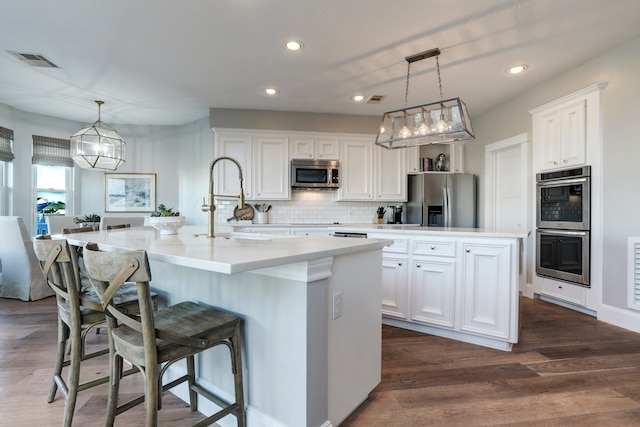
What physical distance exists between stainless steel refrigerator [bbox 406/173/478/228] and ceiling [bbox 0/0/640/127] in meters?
1.19

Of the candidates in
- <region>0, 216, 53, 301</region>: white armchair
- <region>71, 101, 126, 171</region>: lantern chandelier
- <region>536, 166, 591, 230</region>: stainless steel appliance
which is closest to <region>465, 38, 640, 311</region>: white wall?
<region>536, 166, 591, 230</region>: stainless steel appliance

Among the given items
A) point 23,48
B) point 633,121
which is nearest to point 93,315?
→ point 23,48

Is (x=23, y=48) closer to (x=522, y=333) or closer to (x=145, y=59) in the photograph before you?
(x=145, y=59)

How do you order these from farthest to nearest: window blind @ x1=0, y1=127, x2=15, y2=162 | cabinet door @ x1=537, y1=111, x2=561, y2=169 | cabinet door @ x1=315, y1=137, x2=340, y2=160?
cabinet door @ x1=315, y1=137, x2=340, y2=160 < window blind @ x1=0, y1=127, x2=15, y2=162 < cabinet door @ x1=537, y1=111, x2=561, y2=169

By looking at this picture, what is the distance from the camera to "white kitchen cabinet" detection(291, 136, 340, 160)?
5082mm

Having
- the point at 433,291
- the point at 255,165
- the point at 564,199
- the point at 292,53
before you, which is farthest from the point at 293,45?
the point at 564,199

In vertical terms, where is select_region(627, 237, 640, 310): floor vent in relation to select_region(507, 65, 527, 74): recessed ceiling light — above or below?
below

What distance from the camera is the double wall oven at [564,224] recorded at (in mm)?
3393

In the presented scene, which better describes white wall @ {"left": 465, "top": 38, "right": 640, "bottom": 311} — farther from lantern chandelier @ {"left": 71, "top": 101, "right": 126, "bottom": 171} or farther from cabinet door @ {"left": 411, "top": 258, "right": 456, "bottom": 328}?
lantern chandelier @ {"left": 71, "top": 101, "right": 126, "bottom": 171}

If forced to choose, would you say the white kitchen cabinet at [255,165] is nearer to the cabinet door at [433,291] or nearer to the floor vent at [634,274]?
the cabinet door at [433,291]

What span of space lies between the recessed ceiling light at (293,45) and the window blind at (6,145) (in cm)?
466

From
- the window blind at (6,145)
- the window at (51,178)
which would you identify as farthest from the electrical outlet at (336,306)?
the window at (51,178)

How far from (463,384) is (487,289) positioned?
779 millimetres

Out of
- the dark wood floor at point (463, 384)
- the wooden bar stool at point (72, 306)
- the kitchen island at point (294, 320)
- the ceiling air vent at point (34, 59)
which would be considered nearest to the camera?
the kitchen island at point (294, 320)
